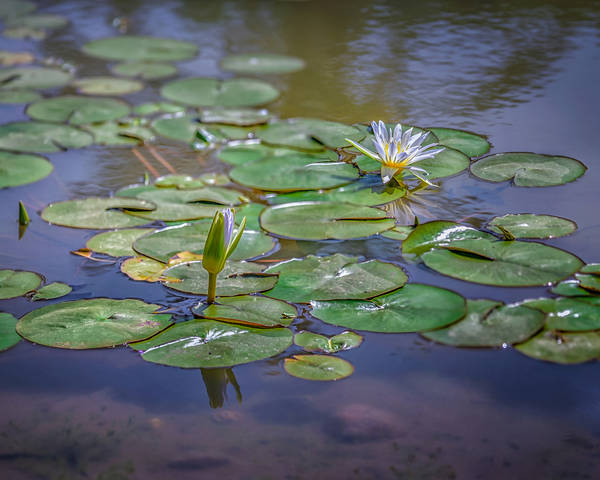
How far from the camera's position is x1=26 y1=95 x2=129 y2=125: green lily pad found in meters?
3.15

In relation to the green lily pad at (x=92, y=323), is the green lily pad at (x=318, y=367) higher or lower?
lower

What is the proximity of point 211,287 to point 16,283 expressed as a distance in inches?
24.7

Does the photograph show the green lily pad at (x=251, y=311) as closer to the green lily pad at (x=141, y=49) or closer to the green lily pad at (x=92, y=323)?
the green lily pad at (x=92, y=323)

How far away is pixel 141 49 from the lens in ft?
13.9

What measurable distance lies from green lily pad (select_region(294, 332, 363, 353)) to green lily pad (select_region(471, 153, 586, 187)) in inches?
39.8

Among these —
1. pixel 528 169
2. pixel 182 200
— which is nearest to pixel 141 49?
pixel 182 200

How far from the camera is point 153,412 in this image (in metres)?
1.41

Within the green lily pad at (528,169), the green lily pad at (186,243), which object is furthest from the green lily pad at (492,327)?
the green lily pad at (528,169)

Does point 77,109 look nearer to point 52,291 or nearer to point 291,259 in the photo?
point 52,291

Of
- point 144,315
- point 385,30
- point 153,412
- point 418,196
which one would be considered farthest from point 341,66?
point 153,412

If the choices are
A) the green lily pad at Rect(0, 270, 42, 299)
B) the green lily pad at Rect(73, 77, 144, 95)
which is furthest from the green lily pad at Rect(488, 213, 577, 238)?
the green lily pad at Rect(73, 77, 144, 95)

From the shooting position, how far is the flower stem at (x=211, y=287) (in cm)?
167

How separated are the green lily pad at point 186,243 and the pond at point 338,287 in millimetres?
16

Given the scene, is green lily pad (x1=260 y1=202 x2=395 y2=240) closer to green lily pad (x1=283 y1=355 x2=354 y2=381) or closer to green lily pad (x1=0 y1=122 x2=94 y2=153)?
green lily pad (x1=283 y1=355 x2=354 y2=381)
